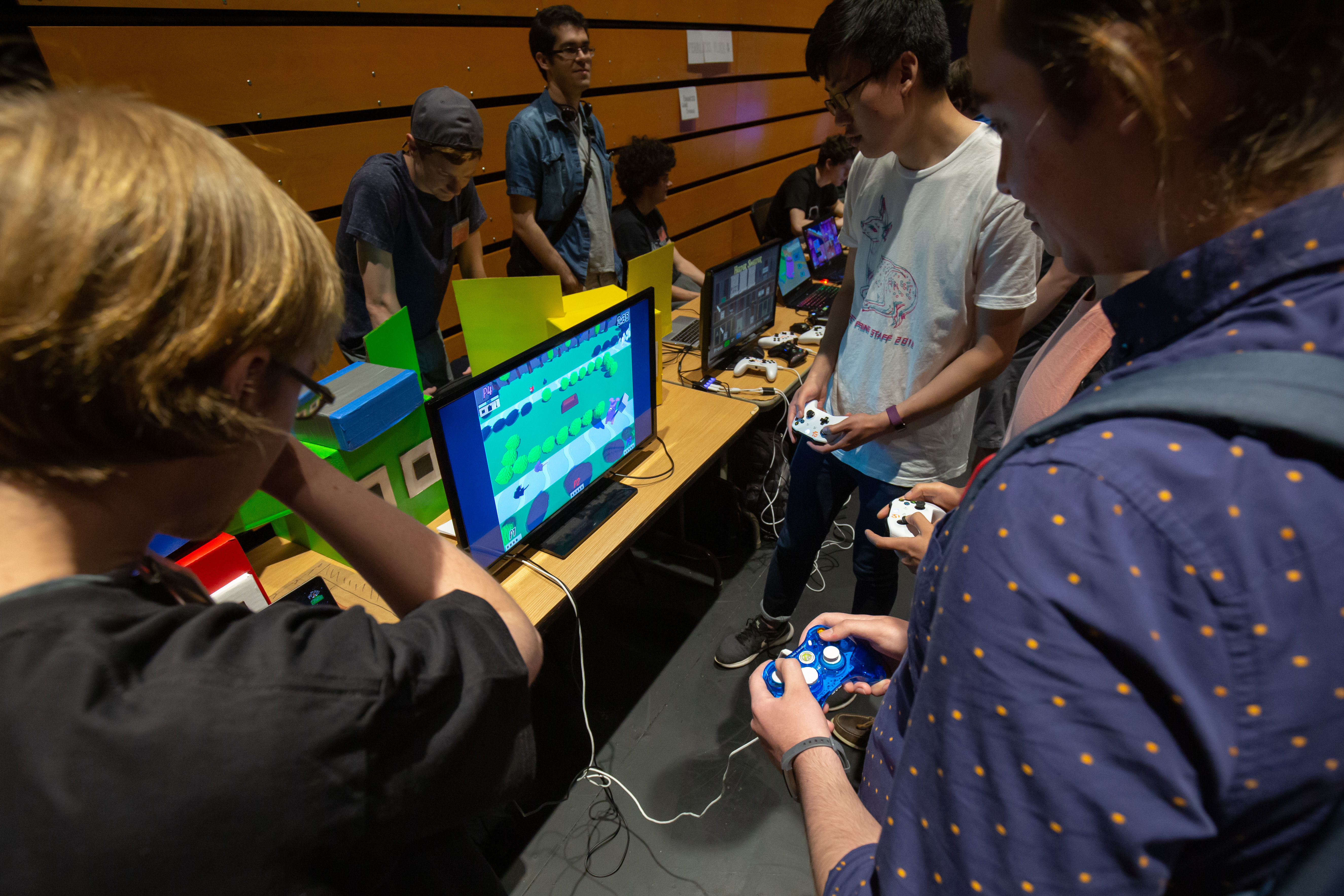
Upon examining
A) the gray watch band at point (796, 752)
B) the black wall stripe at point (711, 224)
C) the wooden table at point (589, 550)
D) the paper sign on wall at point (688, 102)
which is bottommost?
the wooden table at point (589, 550)

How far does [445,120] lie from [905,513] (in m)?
1.97

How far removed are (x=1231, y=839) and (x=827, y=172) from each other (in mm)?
4374

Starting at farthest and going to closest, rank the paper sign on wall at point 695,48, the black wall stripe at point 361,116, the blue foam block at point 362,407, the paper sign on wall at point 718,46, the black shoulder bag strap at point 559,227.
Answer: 1. the paper sign on wall at point 718,46
2. the paper sign on wall at point 695,48
3. the black shoulder bag strap at point 559,227
4. the black wall stripe at point 361,116
5. the blue foam block at point 362,407

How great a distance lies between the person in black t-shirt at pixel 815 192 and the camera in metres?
4.04

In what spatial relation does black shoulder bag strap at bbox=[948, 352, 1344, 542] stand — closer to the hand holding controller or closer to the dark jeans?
the dark jeans

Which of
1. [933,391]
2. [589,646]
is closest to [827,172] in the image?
[933,391]

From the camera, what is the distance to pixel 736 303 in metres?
2.44

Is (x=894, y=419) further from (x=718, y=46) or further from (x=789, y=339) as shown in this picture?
(x=718, y=46)

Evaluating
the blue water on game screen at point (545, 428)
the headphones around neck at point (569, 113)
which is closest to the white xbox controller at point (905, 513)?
the blue water on game screen at point (545, 428)

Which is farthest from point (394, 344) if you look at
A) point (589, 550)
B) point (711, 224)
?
point (711, 224)

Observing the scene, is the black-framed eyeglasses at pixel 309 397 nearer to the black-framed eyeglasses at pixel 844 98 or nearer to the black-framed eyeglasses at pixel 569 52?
the black-framed eyeglasses at pixel 844 98

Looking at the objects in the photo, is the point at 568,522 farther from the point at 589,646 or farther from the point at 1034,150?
the point at 1034,150

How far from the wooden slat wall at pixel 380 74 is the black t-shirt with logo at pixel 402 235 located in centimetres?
33

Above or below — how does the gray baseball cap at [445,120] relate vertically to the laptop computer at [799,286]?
above
